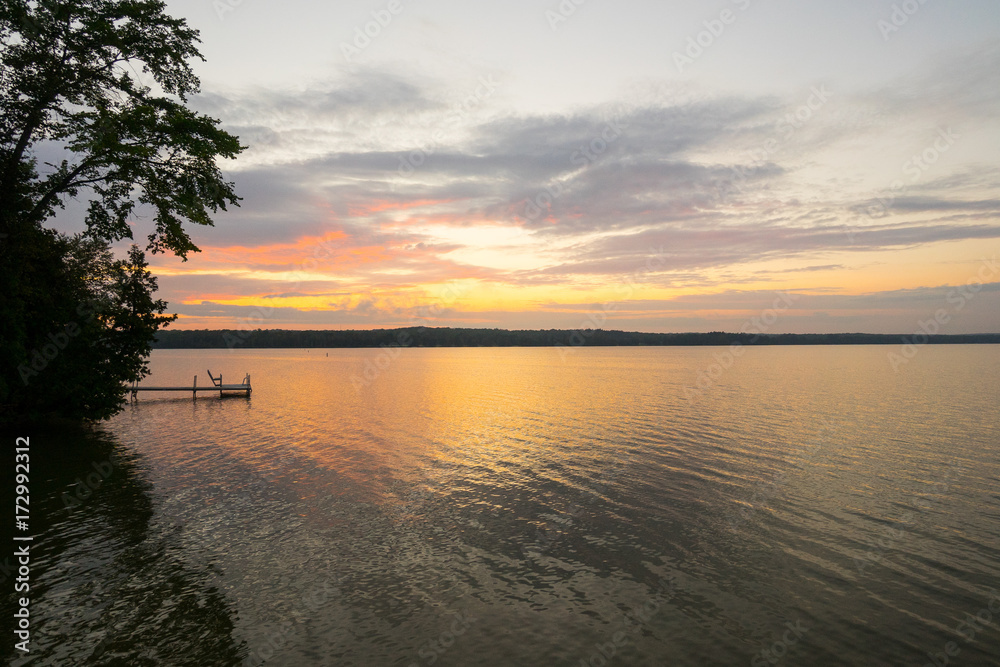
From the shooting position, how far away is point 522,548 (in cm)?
1609

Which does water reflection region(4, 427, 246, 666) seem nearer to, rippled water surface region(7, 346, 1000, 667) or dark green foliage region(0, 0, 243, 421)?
rippled water surface region(7, 346, 1000, 667)

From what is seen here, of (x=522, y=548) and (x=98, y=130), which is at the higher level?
(x=98, y=130)

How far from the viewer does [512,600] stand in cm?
1282

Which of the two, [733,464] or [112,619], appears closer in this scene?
[112,619]

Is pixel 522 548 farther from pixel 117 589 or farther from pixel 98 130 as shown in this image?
pixel 98 130

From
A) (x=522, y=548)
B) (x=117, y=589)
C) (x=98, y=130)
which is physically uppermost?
(x=98, y=130)

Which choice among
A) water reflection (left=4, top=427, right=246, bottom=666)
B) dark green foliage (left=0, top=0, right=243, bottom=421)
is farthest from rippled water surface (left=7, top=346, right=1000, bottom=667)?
dark green foliage (left=0, top=0, right=243, bottom=421)

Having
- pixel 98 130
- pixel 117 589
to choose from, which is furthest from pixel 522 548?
pixel 98 130

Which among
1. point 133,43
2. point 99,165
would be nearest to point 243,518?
point 99,165

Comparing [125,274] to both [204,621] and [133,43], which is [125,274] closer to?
[133,43]

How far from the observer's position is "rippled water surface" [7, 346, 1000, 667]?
36.2ft

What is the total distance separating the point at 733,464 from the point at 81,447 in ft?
121

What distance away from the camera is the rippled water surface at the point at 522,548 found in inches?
435

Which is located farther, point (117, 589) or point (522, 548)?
point (522, 548)
